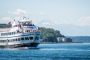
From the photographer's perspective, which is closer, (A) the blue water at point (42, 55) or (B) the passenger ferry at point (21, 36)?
(A) the blue water at point (42, 55)

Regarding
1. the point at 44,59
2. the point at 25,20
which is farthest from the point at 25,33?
the point at 44,59

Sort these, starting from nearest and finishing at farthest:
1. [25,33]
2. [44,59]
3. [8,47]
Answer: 1. [44,59]
2. [25,33]
3. [8,47]

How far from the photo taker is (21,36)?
101625mm

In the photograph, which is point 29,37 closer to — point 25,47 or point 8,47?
point 25,47

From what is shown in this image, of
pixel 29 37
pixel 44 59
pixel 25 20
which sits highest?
pixel 25 20

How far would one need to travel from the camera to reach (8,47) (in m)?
108

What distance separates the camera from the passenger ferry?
10144 centimetres

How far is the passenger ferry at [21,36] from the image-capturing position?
333 ft

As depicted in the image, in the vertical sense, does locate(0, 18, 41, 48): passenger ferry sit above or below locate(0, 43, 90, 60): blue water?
above

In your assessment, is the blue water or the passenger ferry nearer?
the blue water

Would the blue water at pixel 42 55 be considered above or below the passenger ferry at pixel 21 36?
below

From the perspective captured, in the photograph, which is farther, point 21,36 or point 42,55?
point 21,36

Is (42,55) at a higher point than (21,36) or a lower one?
lower

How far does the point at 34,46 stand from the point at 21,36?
6.63 meters
